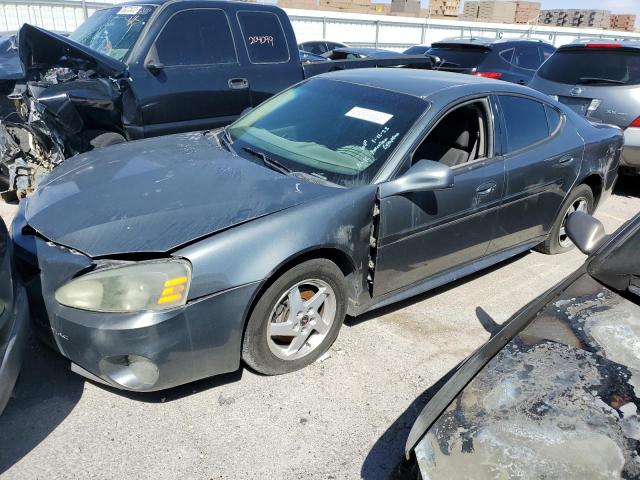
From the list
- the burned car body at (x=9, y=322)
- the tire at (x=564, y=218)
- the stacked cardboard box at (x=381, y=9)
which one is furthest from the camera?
the stacked cardboard box at (x=381, y=9)

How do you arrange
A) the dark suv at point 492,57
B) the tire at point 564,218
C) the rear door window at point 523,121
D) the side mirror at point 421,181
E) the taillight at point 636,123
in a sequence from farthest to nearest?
the dark suv at point 492,57 → the taillight at point 636,123 → the tire at point 564,218 → the rear door window at point 523,121 → the side mirror at point 421,181

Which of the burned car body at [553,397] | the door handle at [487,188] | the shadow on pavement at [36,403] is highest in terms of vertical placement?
the burned car body at [553,397]

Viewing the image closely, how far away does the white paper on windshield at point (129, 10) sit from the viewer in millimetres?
5531

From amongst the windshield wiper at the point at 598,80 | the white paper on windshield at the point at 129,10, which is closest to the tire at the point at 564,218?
the windshield wiper at the point at 598,80

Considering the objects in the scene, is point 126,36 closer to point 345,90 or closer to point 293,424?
point 345,90

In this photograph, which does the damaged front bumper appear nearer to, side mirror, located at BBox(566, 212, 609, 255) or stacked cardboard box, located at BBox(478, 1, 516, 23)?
side mirror, located at BBox(566, 212, 609, 255)

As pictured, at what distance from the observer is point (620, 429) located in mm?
1564

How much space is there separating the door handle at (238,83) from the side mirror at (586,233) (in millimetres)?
3997

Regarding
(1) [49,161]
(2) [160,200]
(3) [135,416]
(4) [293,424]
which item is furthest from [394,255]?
(1) [49,161]

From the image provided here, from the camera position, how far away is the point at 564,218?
4660 millimetres

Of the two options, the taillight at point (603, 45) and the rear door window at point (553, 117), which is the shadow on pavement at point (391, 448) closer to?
the rear door window at point (553, 117)

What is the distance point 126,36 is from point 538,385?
5.10 m

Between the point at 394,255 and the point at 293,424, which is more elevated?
the point at 394,255

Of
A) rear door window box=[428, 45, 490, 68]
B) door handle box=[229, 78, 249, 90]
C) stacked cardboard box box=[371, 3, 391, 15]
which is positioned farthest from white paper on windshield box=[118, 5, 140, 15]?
stacked cardboard box box=[371, 3, 391, 15]
